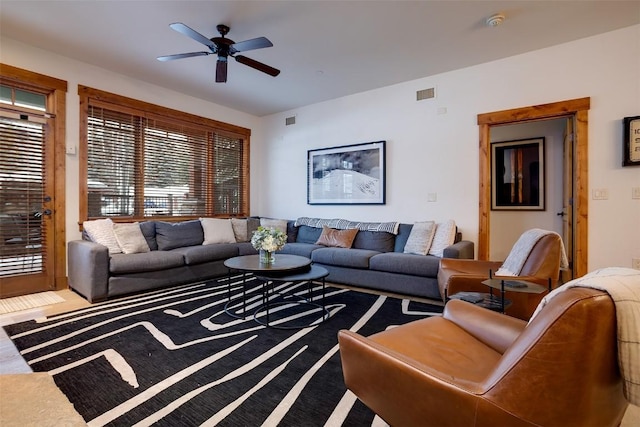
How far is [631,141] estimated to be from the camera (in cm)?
315

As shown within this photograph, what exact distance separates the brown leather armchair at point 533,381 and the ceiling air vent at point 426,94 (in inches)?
154

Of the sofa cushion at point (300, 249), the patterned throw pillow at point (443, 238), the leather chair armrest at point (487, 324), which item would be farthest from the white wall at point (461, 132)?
the leather chair armrest at point (487, 324)

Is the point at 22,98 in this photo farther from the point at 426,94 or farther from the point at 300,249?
the point at 426,94

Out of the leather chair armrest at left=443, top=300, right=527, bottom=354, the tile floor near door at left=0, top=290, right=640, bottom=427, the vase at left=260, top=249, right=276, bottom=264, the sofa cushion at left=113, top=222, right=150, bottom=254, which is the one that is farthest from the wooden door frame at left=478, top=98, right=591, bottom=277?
the sofa cushion at left=113, top=222, right=150, bottom=254

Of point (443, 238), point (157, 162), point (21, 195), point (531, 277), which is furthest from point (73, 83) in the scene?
point (531, 277)

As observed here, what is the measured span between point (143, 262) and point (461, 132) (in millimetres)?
4116

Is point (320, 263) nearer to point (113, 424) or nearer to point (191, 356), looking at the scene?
point (191, 356)

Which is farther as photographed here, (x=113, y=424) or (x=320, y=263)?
(x=320, y=263)

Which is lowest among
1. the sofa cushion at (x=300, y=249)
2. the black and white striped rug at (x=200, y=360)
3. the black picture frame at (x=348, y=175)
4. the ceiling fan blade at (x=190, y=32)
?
the black and white striped rug at (x=200, y=360)

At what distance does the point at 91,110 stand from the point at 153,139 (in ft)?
2.67

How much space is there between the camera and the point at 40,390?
178cm

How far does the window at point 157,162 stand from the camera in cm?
416

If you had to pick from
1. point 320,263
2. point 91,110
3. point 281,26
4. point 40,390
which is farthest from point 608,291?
point 91,110

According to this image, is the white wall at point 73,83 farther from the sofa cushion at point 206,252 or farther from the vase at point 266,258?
the vase at point 266,258
